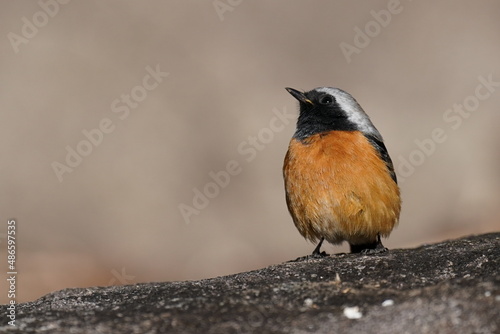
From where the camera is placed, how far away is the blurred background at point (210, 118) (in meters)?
14.1

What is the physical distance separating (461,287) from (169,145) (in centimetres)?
1042

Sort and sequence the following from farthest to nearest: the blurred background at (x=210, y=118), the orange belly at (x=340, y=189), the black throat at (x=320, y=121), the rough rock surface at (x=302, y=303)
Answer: the blurred background at (x=210, y=118), the black throat at (x=320, y=121), the orange belly at (x=340, y=189), the rough rock surface at (x=302, y=303)

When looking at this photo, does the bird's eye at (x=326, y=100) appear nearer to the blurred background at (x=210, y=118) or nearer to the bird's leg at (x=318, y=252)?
the bird's leg at (x=318, y=252)

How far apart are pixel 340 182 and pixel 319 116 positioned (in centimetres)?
117

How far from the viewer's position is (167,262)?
14297 mm

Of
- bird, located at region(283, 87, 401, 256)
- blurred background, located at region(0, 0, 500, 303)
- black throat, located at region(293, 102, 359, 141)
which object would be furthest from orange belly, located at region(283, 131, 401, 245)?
blurred background, located at region(0, 0, 500, 303)

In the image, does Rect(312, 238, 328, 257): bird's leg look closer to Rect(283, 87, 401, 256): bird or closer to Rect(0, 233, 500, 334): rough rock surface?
Rect(283, 87, 401, 256): bird

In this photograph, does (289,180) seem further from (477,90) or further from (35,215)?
(477,90)

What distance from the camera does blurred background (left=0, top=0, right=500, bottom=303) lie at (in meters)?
14.1

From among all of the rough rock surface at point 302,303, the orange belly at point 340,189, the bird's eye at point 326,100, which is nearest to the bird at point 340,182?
the orange belly at point 340,189

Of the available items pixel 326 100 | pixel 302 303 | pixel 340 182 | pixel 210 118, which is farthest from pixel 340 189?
pixel 210 118

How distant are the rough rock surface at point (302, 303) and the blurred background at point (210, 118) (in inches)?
300

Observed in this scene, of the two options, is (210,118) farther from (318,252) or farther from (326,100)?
(318,252)

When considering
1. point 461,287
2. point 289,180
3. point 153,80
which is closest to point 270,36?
point 153,80
